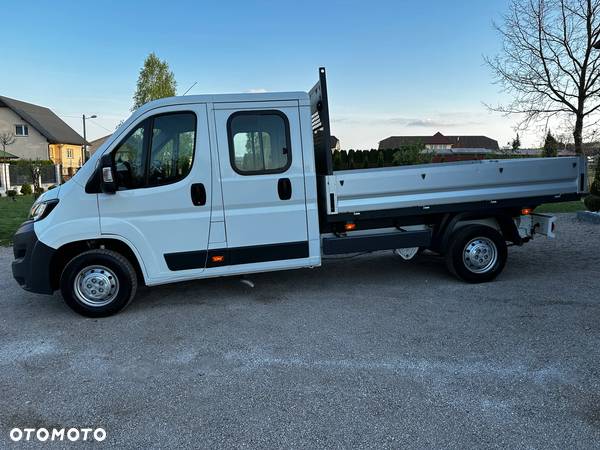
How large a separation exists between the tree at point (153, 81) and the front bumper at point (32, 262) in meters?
39.3

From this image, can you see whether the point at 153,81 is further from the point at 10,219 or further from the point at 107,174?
the point at 107,174

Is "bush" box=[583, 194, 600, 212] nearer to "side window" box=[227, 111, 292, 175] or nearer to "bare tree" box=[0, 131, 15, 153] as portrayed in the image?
"side window" box=[227, 111, 292, 175]

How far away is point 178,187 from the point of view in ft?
16.9

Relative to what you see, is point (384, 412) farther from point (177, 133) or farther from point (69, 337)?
point (177, 133)

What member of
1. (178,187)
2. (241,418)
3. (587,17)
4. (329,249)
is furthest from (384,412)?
(587,17)

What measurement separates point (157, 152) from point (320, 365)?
294 cm

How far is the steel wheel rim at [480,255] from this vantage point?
20.0 feet

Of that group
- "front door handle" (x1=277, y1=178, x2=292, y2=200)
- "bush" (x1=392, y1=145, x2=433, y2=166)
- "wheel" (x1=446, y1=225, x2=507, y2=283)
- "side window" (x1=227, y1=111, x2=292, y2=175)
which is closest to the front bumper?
"side window" (x1=227, y1=111, x2=292, y2=175)

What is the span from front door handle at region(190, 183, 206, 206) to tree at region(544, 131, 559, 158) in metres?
21.4

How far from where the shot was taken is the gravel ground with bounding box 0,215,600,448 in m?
3.00

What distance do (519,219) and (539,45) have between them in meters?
17.6

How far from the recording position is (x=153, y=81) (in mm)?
43000

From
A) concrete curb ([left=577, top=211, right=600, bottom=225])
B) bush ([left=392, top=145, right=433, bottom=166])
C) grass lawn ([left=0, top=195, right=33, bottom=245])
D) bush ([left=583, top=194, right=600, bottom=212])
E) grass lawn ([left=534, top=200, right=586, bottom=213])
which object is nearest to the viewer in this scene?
concrete curb ([left=577, top=211, right=600, bottom=225])

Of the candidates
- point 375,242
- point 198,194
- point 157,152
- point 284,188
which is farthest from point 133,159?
point 375,242
